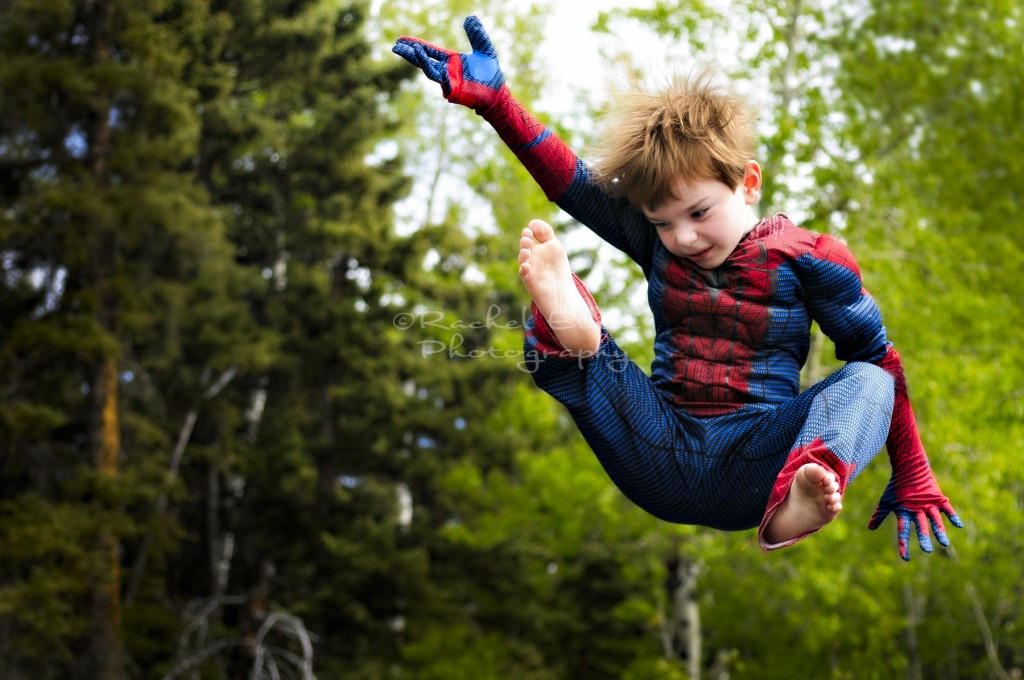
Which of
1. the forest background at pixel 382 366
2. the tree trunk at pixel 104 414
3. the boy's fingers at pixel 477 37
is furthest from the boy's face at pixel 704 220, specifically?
the tree trunk at pixel 104 414

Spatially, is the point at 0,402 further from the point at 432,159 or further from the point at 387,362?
the point at 432,159

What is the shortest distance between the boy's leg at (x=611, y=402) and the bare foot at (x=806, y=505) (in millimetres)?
315

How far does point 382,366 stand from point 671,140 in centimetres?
1048

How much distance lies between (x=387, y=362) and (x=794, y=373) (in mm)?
10322

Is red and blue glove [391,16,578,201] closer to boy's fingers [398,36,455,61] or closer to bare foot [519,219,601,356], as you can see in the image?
boy's fingers [398,36,455,61]

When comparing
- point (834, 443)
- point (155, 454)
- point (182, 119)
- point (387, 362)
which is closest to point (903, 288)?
point (387, 362)

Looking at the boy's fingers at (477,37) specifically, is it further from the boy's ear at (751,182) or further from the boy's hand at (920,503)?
the boy's hand at (920,503)

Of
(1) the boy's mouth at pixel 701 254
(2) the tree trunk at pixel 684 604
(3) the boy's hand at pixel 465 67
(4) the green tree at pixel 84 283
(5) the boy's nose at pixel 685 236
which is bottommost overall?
(2) the tree trunk at pixel 684 604

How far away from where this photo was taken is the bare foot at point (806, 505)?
1.66m

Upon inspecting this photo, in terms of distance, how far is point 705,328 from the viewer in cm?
205

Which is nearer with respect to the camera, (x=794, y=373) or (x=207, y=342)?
(x=794, y=373)

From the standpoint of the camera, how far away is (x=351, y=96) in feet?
43.3

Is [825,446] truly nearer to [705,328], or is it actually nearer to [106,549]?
[705,328]

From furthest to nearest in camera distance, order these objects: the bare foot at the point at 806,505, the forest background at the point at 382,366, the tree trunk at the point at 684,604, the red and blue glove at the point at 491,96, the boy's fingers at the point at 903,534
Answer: the tree trunk at the point at 684,604 → the forest background at the point at 382,366 → the red and blue glove at the point at 491,96 → the boy's fingers at the point at 903,534 → the bare foot at the point at 806,505
